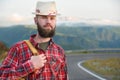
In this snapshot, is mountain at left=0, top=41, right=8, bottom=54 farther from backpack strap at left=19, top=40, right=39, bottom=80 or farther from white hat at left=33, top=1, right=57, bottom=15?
white hat at left=33, top=1, right=57, bottom=15

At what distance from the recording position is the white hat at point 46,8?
4.61 m

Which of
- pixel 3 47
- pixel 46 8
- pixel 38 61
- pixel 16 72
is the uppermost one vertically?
pixel 46 8

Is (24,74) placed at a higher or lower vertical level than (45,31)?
lower

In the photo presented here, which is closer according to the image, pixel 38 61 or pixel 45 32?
pixel 38 61

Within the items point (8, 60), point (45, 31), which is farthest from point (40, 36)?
point (8, 60)

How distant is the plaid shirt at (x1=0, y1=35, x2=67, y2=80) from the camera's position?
454cm

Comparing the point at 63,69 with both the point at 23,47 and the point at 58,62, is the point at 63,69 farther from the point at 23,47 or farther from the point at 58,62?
the point at 23,47

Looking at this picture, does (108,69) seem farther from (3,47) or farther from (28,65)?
(28,65)

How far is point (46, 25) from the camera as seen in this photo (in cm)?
477

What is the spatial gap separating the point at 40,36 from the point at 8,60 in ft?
1.36

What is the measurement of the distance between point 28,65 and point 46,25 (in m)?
0.51

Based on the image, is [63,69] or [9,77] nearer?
[9,77]

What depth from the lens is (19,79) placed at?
4535mm

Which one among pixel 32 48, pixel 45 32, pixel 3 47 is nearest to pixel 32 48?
pixel 32 48
